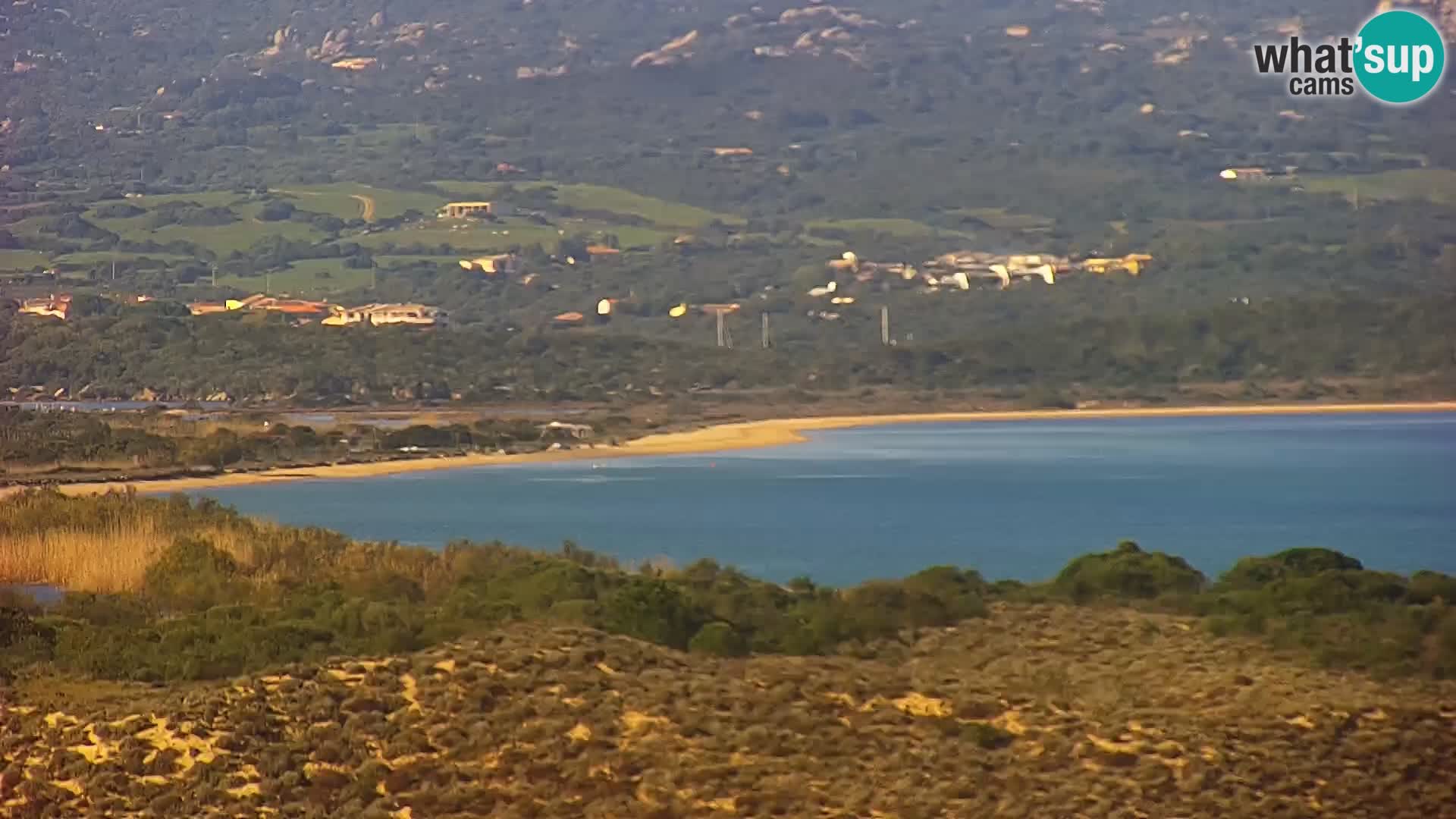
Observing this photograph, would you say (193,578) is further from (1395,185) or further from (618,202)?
(618,202)

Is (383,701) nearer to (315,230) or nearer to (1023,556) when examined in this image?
(1023,556)

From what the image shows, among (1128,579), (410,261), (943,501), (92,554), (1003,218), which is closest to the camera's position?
(1128,579)

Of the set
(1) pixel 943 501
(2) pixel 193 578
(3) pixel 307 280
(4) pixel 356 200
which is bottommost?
(1) pixel 943 501

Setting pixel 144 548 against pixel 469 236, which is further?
pixel 469 236

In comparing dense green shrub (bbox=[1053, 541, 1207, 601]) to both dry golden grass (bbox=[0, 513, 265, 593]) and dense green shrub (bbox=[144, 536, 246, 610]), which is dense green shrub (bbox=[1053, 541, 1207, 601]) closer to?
dense green shrub (bbox=[144, 536, 246, 610])

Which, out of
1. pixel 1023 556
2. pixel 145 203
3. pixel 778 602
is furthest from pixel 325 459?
pixel 145 203

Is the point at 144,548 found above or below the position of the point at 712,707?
above

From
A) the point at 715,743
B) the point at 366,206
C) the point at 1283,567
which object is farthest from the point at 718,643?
the point at 366,206
